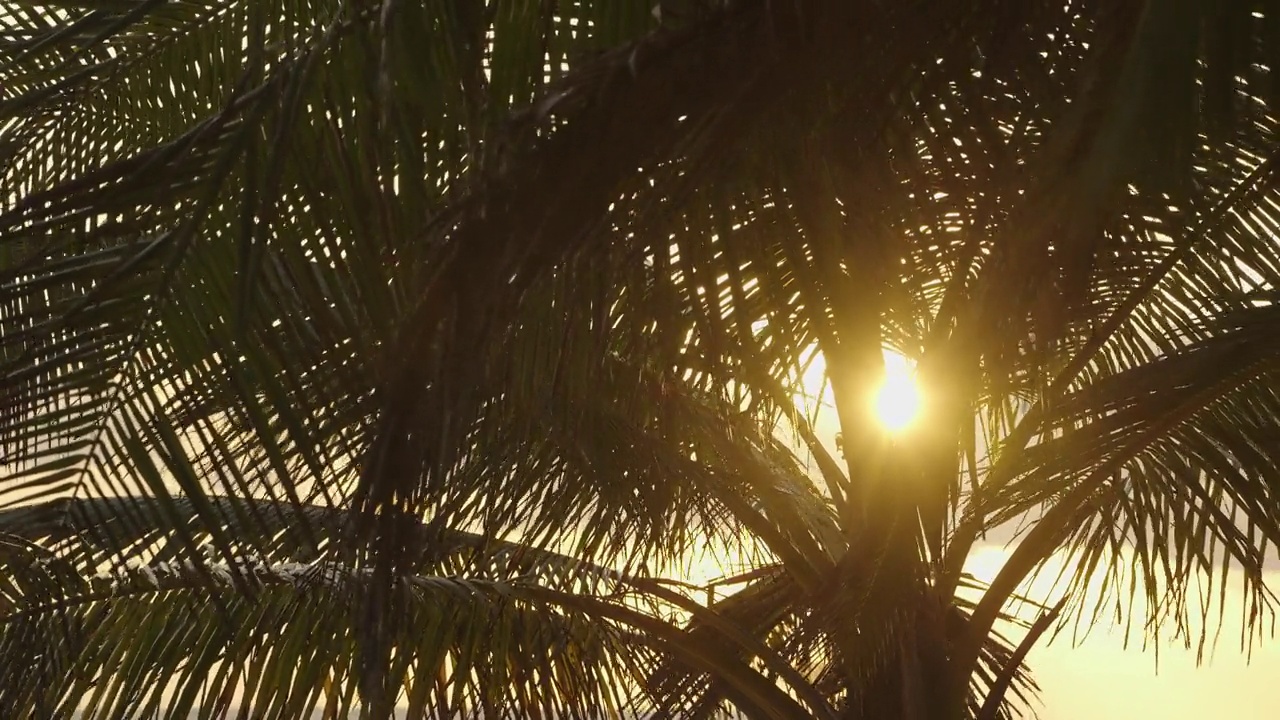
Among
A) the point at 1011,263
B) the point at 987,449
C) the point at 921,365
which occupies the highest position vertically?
the point at 987,449

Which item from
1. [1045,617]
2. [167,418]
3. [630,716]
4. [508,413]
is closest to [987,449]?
[1045,617]

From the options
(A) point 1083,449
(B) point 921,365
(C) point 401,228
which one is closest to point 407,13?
(C) point 401,228

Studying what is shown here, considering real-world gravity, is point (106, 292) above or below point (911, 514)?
below

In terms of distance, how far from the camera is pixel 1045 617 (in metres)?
2.31

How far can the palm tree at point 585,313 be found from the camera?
0.94 m

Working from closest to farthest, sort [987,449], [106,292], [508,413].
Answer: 1. [106,292]
2. [508,413]
3. [987,449]

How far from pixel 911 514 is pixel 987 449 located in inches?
42.2

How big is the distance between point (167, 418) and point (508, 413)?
55cm

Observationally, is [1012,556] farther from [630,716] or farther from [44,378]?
[44,378]

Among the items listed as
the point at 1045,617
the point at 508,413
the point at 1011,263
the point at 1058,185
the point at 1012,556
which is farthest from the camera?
the point at 1045,617

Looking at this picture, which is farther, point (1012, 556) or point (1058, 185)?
point (1012, 556)

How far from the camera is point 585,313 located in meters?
1.17

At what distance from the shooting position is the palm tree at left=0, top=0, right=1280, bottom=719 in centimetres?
94

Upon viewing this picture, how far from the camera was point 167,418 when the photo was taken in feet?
3.29
